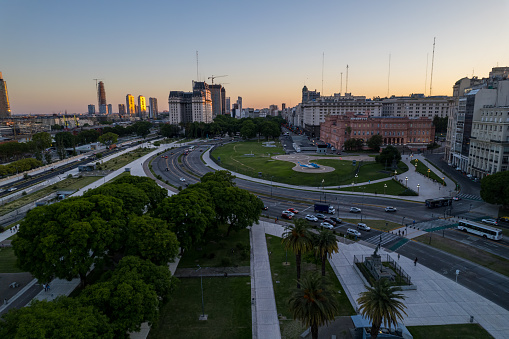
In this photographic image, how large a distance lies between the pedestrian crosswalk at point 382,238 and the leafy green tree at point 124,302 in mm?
38869

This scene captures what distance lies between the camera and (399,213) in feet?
220

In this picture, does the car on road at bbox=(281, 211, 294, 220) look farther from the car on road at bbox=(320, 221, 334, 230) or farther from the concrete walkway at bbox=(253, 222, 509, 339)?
the concrete walkway at bbox=(253, 222, 509, 339)

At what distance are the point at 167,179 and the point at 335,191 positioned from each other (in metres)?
55.1

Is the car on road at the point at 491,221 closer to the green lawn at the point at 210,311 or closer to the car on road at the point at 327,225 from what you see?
the car on road at the point at 327,225

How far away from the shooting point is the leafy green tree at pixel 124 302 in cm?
2617

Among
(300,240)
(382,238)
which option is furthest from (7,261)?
(382,238)

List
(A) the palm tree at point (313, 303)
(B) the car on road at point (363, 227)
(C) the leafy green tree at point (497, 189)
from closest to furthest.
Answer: (A) the palm tree at point (313, 303), (B) the car on road at point (363, 227), (C) the leafy green tree at point (497, 189)

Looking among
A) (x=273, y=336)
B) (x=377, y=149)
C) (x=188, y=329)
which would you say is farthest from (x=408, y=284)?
(x=377, y=149)

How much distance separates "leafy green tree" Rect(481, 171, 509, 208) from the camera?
2493 inches

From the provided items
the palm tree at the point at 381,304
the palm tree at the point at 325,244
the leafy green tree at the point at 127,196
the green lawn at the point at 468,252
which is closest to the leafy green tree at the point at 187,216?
the leafy green tree at the point at 127,196

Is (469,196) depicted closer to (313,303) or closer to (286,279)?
(286,279)

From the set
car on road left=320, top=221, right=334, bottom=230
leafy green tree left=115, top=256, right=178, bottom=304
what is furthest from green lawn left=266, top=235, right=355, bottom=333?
leafy green tree left=115, top=256, right=178, bottom=304


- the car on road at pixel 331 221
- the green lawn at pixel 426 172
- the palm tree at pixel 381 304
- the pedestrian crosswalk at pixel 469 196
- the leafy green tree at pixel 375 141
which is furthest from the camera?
the leafy green tree at pixel 375 141

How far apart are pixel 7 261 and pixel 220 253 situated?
3294 cm
